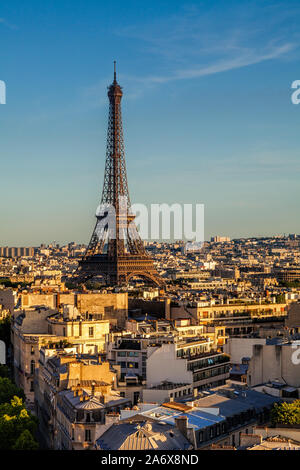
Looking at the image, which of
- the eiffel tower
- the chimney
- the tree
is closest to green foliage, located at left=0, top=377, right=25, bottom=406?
the tree

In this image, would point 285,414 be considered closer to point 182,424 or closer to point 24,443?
point 182,424

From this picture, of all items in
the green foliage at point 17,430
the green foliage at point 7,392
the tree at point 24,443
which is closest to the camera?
the tree at point 24,443

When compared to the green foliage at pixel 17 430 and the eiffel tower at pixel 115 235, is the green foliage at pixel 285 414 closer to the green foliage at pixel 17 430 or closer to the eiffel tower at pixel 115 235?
the green foliage at pixel 17 430

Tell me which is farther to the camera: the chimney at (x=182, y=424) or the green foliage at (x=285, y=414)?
the green foliage at (x=285, y=414)

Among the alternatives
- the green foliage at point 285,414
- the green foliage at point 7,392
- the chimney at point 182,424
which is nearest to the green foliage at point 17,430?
the green foliage at point 7,392

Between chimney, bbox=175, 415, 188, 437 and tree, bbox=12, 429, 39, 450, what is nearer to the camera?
chimney, bbox=175, 415, 188, 437

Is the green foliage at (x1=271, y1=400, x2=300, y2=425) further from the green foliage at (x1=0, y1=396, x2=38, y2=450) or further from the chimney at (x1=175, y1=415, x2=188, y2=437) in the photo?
the green foliage at (x1=0, y1=396, x2=38, y2=450)

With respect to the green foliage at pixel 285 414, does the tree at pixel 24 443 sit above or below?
below
